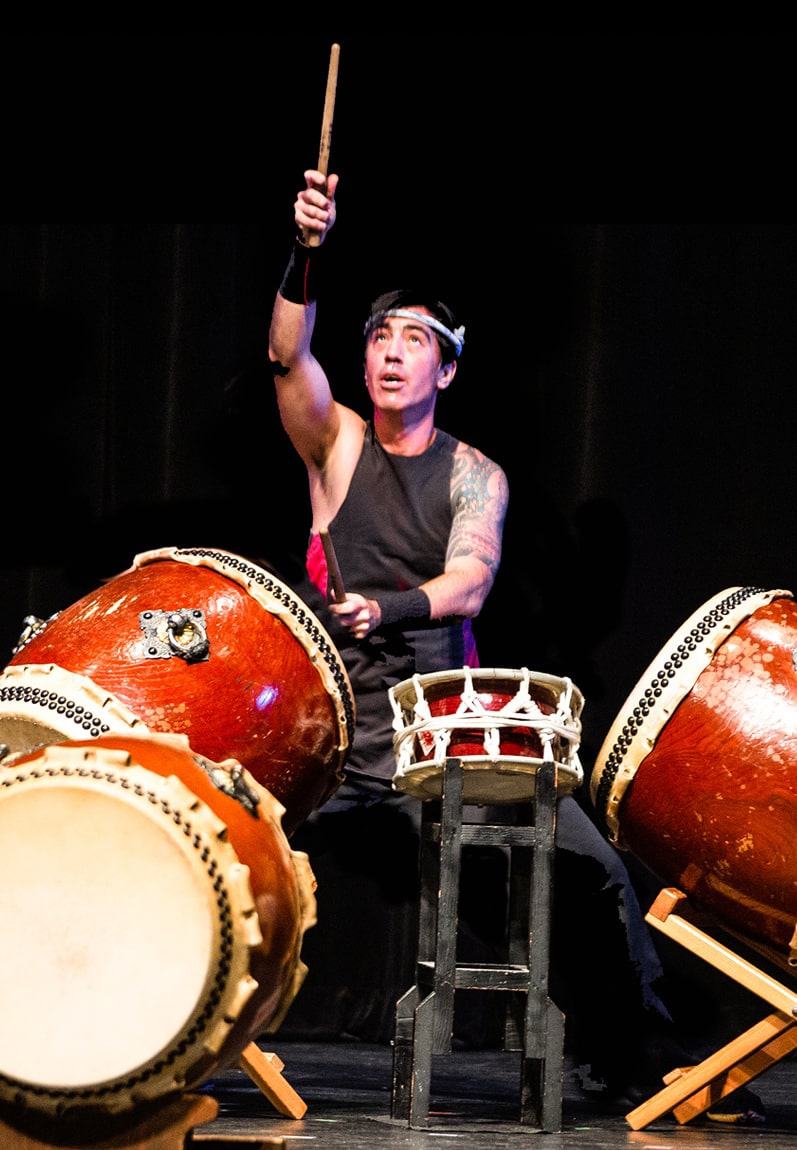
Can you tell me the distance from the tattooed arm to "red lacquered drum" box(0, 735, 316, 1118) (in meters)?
1.55

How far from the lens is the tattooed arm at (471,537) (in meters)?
3.43

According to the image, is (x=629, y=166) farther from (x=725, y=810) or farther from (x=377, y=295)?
(x=725, y=810)

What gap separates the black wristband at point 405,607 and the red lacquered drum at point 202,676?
0.40 m

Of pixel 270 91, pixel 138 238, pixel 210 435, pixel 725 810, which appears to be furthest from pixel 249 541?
pixel 725 810

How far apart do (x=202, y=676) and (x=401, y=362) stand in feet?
4.49

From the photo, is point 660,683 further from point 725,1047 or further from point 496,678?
point 725,1047

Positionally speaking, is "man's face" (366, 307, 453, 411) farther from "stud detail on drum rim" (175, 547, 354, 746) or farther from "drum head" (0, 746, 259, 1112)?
"drum head" (0, 746, 259, 1112)

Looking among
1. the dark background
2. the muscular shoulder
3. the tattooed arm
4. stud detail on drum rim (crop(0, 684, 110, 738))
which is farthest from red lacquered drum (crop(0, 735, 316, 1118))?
the dark background

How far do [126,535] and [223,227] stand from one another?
0.85 meters

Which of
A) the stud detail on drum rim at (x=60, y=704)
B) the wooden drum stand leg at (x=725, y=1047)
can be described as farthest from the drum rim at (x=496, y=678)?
the stud detail on drum rim at (x=60, y=704)

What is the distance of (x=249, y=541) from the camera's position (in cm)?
412

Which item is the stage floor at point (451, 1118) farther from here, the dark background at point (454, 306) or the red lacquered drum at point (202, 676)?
the dark background at point (454, 306)

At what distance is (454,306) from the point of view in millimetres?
4156

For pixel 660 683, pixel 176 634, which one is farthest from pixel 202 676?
pixel 660 683
